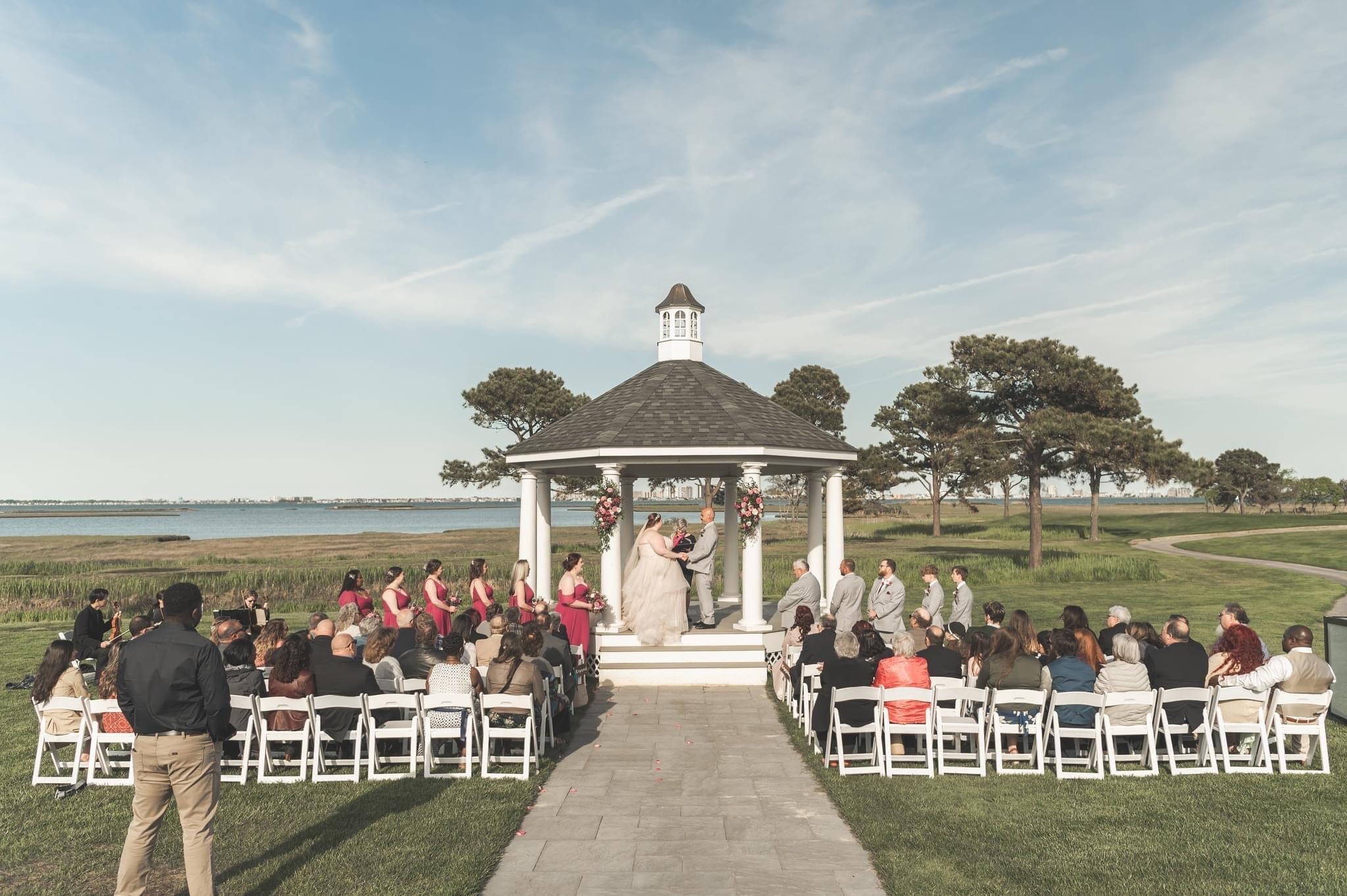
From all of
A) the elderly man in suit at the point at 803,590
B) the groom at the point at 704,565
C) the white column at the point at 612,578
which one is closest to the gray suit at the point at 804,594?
the elderly man in suit at the point at 803,590

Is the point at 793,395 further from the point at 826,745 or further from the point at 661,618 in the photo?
the point at 826,745

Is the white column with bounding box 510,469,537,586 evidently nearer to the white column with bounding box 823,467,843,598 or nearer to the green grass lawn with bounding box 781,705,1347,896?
the white column with bounding box 823,467,843,598

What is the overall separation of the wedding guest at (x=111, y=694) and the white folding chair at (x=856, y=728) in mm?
5338

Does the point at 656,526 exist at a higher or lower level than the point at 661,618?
higher

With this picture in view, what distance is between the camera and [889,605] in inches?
461

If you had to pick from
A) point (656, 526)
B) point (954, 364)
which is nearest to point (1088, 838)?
point (656, 526)

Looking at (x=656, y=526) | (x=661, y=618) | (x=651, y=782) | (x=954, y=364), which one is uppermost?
(x=954, y=364)

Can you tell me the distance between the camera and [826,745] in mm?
8398

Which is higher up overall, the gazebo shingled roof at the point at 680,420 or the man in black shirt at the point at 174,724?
the gazebo shingled roof at the point at 680,420

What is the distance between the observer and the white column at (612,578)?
44.3 feet

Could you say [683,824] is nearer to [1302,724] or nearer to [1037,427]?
[1302,724]

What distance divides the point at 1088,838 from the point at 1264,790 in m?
2.29

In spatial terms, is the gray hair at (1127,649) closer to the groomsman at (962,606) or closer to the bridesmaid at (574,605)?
the groomsman at (962,606)

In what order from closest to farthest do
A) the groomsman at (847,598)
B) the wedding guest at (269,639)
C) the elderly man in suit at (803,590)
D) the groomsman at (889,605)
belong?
the wedding guest at (269,639)
the groomsman at (889,605)
the groomsman at (847,598)
the elderly man in suit at (803,590)
